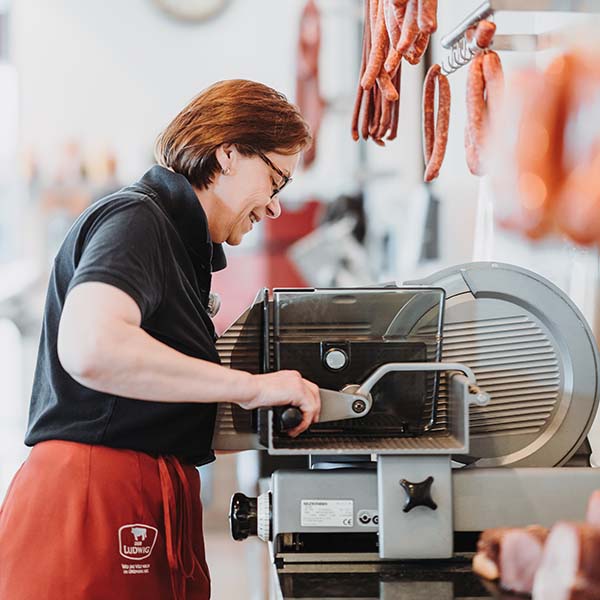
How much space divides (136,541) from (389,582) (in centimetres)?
49

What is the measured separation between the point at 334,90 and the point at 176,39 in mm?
971

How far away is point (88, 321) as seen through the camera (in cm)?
143

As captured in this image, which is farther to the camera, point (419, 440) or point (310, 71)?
point (310, 71)

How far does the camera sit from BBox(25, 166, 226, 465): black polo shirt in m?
1.61

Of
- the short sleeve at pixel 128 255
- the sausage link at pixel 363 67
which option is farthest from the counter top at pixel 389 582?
the sausage link at pixel 363 67

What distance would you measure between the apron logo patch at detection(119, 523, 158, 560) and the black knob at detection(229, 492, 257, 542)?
206mm

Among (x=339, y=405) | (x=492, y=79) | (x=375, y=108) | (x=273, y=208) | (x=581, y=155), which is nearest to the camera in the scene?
(x=581, y=155)

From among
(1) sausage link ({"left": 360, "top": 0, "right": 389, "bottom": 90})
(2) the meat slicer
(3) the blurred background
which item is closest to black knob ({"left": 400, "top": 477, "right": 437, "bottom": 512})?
(2) the meat slicer

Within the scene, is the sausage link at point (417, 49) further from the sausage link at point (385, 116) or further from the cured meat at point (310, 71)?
the cured meat at point (310, 71)

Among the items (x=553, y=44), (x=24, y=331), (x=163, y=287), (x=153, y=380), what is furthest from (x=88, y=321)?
(x=24, y=331)

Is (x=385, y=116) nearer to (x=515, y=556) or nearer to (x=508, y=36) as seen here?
(x=508, y=36)

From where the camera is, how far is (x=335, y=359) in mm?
1603

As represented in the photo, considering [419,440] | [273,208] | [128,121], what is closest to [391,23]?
[273,208]

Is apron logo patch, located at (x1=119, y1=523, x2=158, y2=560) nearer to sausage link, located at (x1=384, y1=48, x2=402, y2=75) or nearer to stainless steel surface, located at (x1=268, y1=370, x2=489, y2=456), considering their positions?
stainless steel surface, located at (x1=268, y1=370, x2=489, y2=456)
